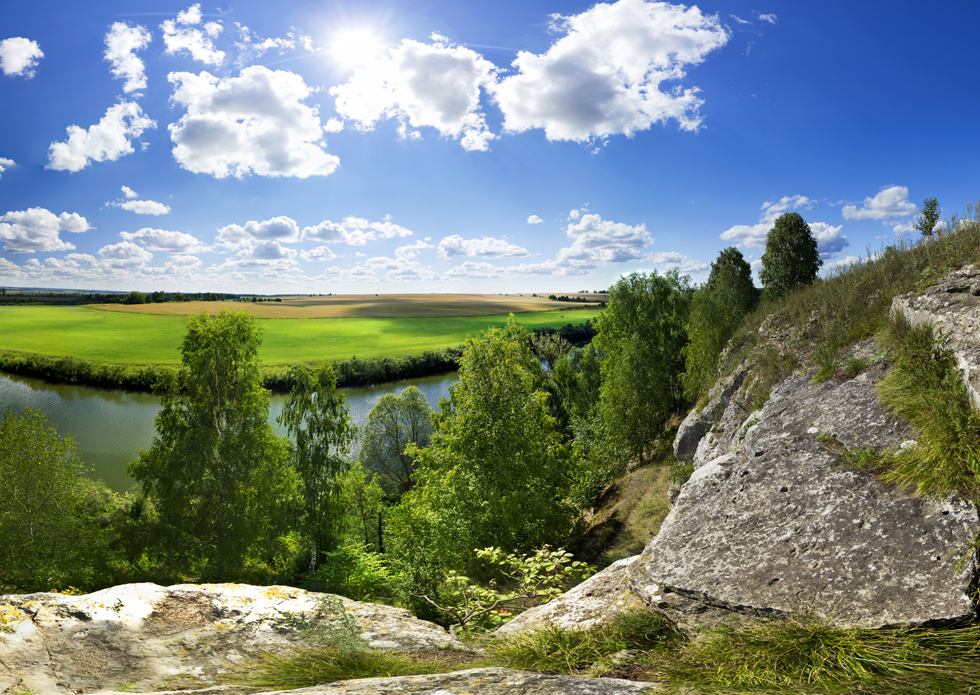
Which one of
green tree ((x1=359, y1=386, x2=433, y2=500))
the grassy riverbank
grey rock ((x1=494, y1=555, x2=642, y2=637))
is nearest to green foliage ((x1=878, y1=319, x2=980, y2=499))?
grey rock ((x1=494, y1=555, x2=642, y2=637))

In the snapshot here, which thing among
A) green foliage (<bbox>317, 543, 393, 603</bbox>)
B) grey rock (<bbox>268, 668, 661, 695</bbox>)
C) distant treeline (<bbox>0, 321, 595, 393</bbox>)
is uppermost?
grey rock (<bbox>268, 668, 661, 695</bbox>)

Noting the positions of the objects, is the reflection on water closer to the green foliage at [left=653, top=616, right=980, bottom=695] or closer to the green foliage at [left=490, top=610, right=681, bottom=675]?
the green foliage at [left=490, top=610, right=681, bottom=675]

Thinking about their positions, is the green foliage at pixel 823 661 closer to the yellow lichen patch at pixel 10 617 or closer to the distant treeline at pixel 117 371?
the yellow lichen patch at pixel 10 617

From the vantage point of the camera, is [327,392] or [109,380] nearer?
[327,392]

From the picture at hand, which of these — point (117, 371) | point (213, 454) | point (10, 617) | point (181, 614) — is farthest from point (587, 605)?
point (117, 371)

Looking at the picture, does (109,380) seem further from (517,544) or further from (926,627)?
(926,627)

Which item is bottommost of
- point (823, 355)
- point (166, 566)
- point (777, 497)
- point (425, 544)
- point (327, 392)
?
point (166, 566)

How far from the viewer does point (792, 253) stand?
25812mm

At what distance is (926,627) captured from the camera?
317 cm

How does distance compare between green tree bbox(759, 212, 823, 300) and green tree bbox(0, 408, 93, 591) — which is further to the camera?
green tree bbox(759, 212, 823, 300)

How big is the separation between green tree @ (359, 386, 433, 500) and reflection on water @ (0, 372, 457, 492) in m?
4.27

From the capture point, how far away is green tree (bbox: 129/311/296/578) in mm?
17688

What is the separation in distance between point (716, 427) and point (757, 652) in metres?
7.27

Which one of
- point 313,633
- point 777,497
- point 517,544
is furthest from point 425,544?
point 777,497
